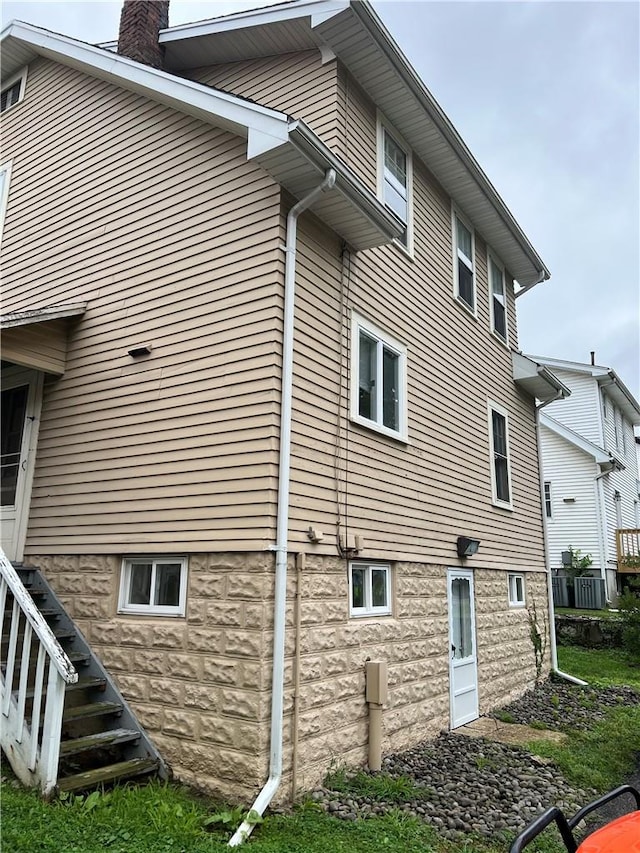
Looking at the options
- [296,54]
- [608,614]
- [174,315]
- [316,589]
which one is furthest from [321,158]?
[608,614]

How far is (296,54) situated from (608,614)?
16.6 meters

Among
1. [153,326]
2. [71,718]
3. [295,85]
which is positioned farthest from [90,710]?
[295,85]

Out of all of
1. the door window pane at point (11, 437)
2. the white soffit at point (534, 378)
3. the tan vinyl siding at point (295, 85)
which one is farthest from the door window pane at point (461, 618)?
the tan vinyl siding at point (295, 85)

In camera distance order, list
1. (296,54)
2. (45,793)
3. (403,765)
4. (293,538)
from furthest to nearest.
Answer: (296,54)
(403,765)
(293,538)
(45,793)

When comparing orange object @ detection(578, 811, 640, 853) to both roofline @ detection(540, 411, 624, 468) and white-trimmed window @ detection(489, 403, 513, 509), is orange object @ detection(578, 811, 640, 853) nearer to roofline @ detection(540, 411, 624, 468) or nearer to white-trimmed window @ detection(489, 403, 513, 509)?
white-trimmed window @ detection(489, 403, 513, 509)

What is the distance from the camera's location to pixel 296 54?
796 centimetres

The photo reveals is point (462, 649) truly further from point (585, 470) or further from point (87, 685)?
point (585, 470)

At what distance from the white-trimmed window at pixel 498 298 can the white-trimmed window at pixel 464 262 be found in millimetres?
940

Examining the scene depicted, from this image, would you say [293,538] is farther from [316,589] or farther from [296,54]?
[296,54]

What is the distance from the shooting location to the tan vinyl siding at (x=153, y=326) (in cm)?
609

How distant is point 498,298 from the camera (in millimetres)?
12492

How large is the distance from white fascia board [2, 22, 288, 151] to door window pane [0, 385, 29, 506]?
395 centimetres

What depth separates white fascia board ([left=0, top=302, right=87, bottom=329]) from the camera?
6779 millimetres

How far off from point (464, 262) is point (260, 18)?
500 centimetres
